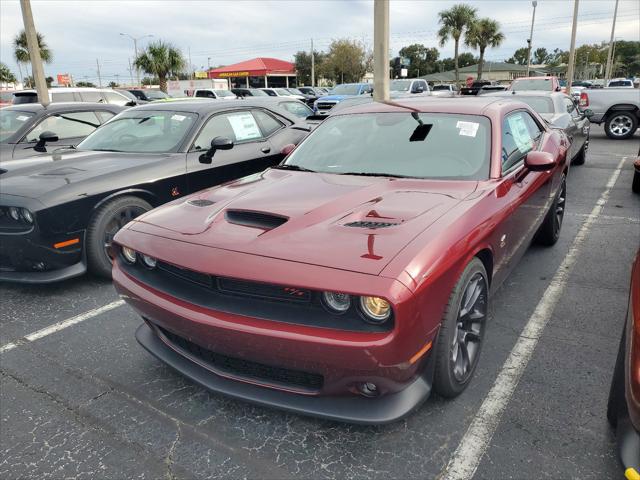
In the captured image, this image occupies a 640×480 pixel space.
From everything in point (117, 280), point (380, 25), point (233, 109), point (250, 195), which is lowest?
point (117, 280)

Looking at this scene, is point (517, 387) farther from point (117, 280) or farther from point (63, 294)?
point (63, 294)

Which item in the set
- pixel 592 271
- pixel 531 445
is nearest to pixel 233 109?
pixel 592 271

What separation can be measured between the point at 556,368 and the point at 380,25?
5877 mm

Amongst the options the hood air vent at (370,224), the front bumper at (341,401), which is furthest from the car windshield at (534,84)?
the front bumper at (341,401)

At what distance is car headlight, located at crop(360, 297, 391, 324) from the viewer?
6.34 ft

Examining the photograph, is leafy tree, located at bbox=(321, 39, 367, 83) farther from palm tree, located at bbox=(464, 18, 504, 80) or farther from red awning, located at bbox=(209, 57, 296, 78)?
palm tree, located at bbox=(464, 18, 504, 80)

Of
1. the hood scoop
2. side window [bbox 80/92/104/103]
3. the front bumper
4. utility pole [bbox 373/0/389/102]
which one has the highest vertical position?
utility pole [bbox 373/0/389/102]

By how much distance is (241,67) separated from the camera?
62.3 metres

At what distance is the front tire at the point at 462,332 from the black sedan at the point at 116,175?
2.93 meters

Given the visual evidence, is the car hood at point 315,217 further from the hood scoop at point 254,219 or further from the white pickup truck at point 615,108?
the white pickup truck at point 615,108

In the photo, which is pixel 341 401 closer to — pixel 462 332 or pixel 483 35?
pixel 462 332

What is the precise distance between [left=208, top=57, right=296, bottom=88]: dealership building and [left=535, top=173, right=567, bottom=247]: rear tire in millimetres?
57844

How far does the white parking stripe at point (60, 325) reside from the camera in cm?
334

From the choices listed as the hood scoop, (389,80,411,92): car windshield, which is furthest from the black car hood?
(389,80,411,92): car windshield
